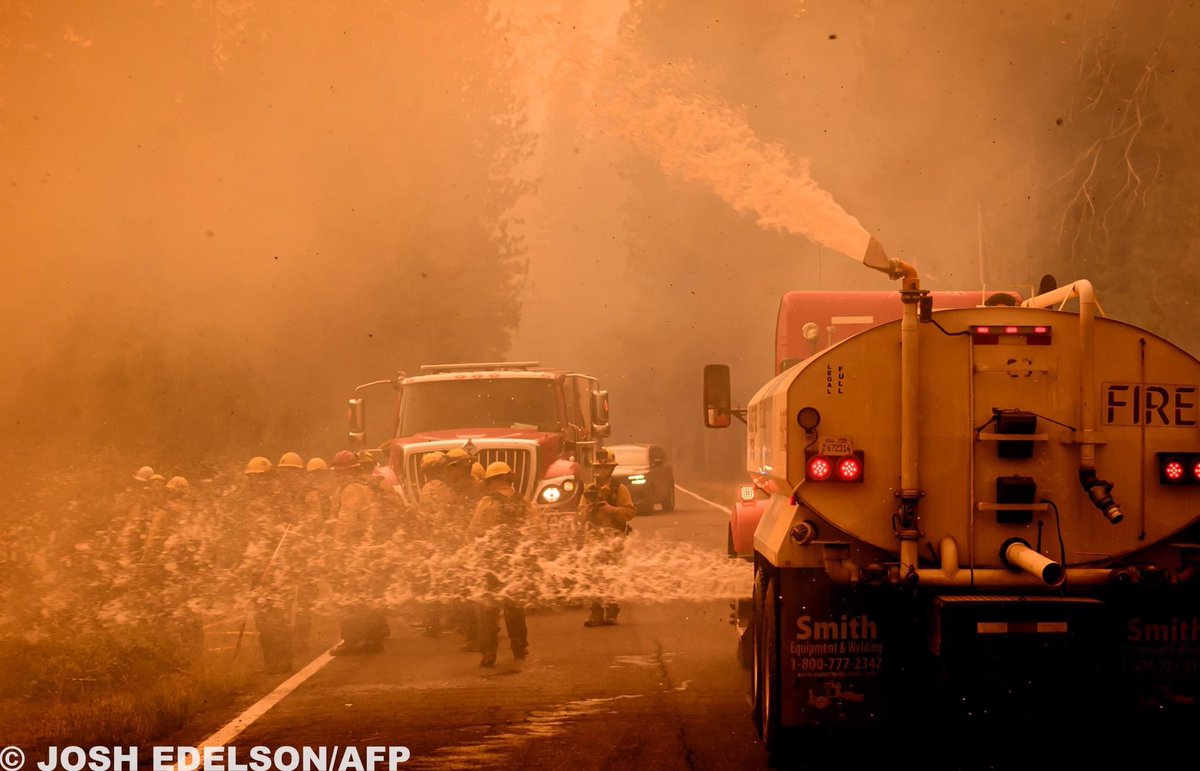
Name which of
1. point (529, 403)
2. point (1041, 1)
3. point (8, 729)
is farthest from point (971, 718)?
point (1041, 1)

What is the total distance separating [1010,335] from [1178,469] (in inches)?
40.2

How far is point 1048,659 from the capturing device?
20.7 feet

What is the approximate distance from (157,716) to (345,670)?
248cm

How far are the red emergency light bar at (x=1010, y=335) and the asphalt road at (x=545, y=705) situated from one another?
2612mm

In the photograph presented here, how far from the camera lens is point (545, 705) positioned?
9.56 metres

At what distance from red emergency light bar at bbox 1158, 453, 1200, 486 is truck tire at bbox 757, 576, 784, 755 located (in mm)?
1951

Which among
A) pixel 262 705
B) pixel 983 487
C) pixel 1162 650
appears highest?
pixel 983 487

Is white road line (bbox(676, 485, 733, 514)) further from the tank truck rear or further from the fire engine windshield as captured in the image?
the tank truck rear

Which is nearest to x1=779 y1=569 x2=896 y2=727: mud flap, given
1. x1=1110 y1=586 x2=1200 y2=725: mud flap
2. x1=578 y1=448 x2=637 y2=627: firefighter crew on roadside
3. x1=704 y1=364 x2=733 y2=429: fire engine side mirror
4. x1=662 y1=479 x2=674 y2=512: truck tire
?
x1=1110 y1=586 x2=1200 y2=725: mud flap

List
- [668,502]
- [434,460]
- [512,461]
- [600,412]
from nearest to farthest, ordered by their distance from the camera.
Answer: [434,460], [512,461], [600,412], [668,502]

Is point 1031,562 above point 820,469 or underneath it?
underneath

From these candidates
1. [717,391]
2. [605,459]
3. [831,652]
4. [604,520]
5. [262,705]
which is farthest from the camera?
[605,459]

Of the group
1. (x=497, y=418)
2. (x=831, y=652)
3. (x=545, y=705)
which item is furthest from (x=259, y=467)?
(x=831, y=652)

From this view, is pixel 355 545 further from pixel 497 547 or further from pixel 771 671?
pixel 771 671
